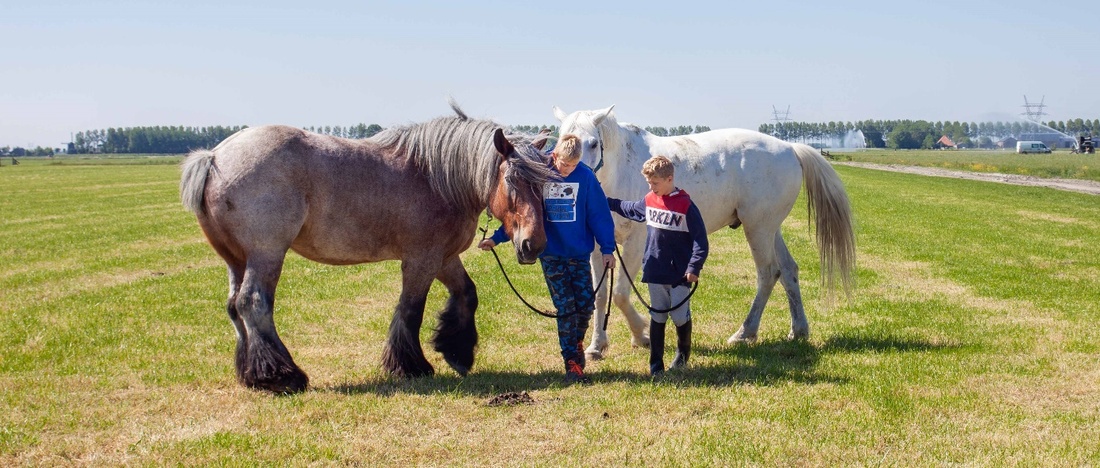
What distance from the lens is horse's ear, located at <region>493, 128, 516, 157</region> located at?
18.2ft

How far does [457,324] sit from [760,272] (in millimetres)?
2828

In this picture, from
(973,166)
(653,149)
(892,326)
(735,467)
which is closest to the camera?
(735,467)

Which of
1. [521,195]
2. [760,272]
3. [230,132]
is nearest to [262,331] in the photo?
[521,195]

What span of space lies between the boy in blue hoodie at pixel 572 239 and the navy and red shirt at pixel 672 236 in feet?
0.90

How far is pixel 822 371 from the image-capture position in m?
6.16

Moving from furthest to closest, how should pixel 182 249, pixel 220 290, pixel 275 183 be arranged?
pixel 182 249 → pixel 220 290 → pixel 275 183

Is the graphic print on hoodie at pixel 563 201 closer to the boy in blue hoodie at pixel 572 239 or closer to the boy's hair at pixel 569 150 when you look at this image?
the boy in blue hoodie at pixel 572 239

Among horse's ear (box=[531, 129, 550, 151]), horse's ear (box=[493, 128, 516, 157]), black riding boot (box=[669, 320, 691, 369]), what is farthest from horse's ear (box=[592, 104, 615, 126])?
black riding boot (box=[669, 320, 691, 369])

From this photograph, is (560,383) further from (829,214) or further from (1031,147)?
(1031,147)

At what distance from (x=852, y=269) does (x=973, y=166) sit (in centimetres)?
5515

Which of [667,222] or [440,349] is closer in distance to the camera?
[667,222]

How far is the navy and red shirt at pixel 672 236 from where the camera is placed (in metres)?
5.81

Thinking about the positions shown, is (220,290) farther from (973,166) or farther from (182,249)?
(973,166)

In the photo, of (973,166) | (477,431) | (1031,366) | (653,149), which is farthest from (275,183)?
(973,166)
